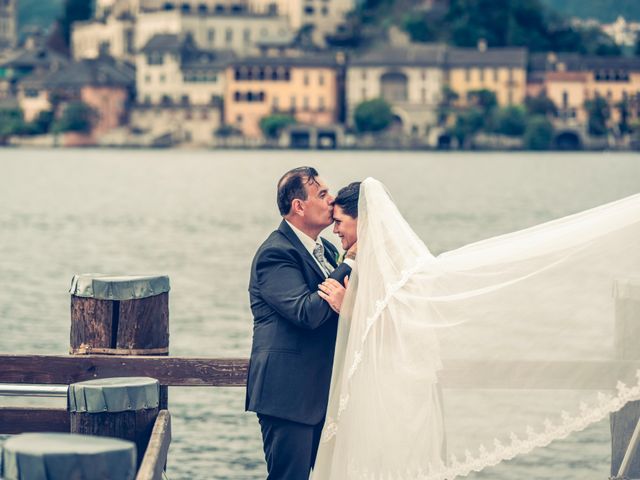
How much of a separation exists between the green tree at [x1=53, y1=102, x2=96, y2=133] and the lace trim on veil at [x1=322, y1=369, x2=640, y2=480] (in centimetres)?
12211

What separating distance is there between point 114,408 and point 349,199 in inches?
40.1

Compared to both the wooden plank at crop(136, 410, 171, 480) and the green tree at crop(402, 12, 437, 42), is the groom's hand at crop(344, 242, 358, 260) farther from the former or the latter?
the green tree at crop(402, 12, 437, 42)

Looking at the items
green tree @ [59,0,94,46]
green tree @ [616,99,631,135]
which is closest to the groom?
green tree @ [616,99,631,135]

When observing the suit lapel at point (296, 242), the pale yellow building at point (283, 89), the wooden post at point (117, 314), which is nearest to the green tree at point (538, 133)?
the pale yellow building at point (283, 89)

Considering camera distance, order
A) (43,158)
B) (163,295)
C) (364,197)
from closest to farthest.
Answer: (364,197)
(163,295)
(43,158)

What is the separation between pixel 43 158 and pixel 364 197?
11475cm

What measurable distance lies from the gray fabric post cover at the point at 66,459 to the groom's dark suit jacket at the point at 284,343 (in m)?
1.35

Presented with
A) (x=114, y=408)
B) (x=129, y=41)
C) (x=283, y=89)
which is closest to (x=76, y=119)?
(x=283, y=89)

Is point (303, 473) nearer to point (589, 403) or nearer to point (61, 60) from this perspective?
point (589, 403)

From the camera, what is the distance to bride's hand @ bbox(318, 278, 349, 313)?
5.48 metres

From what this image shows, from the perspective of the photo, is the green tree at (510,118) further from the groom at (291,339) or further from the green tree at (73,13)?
the groom at (291,339)

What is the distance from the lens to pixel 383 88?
393 ft

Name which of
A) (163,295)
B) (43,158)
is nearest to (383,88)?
(43,158)

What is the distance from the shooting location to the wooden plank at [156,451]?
491cm
